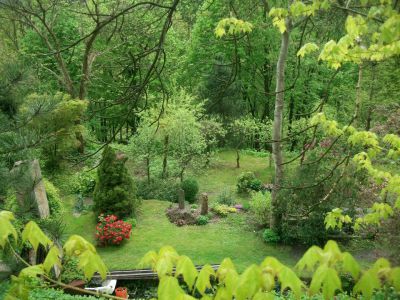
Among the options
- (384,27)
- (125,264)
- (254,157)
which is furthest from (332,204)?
(254,157)

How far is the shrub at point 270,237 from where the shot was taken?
40.4 ft

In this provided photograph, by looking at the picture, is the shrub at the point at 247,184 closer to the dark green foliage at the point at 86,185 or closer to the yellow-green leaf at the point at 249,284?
the dark green foliage at the point at 86,185

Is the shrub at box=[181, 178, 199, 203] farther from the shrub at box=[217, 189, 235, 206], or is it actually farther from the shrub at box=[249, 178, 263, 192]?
the shrub at box=[249, 178, 263, 192]

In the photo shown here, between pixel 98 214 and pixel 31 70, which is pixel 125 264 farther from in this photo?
pixel 31 70

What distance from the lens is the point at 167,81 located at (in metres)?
22.7

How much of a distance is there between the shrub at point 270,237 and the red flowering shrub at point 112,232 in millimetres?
4283

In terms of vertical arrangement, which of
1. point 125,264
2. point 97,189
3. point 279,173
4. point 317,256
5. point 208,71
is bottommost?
point 125,264

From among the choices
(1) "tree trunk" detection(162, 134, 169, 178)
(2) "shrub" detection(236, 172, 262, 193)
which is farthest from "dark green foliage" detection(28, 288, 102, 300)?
(2) "shrub" detection(236, 172, 262, 193)

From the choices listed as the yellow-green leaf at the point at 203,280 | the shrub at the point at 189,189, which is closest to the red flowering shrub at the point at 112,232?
the shrub at the point at 189,189

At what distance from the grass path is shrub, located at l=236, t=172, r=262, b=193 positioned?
3124mm

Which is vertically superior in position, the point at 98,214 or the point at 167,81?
the point at 167,81

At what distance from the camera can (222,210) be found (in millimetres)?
14875

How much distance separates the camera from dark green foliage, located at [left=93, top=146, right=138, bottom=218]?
13727 millimetres

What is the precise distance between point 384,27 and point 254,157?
74.5ft
